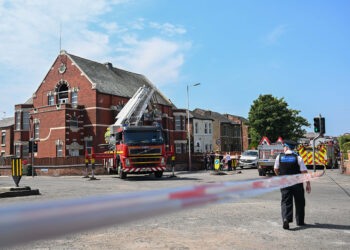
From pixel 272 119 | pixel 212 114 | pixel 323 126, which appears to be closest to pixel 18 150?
pixel 323 126

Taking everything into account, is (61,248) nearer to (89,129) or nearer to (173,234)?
(173,234)

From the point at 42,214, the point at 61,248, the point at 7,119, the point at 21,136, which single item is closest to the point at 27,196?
the point at 61,248

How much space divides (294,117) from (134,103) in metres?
32.1

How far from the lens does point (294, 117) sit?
50.3m

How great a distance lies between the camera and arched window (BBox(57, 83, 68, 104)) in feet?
117

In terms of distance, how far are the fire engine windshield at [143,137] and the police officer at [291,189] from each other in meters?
11.9

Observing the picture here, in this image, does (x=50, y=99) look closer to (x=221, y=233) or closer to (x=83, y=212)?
(x=221, y=233)

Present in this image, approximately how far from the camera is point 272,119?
157 ft

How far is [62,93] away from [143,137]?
21551 millimetres

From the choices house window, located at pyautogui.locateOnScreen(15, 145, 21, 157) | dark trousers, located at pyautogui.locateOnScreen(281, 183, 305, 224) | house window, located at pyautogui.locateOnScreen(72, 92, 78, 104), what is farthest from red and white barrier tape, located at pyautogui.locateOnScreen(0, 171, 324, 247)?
house window, located at pyautogui.locateOnScreen(15, 145, 21, 157)

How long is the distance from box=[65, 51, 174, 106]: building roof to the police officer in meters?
28.6

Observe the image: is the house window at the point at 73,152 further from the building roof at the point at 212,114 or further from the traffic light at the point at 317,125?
the building roof at the point at 212,114

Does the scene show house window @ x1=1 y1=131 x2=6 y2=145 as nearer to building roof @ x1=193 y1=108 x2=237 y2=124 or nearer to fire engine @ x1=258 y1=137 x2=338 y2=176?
building roof @ x1=193 y1=108 x2=237 y2=124

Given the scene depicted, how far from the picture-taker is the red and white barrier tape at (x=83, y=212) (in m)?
1.23
